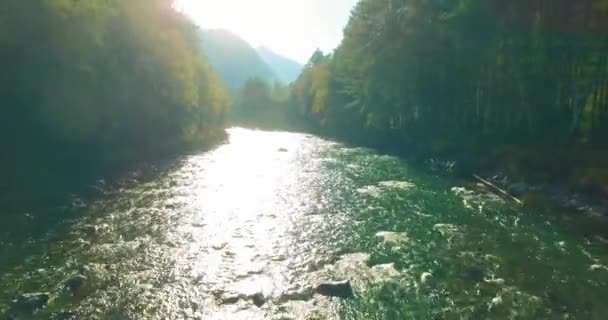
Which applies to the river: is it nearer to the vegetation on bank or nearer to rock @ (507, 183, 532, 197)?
rock @ (507, 183, 532, 197)

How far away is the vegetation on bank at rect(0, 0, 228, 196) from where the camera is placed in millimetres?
39500

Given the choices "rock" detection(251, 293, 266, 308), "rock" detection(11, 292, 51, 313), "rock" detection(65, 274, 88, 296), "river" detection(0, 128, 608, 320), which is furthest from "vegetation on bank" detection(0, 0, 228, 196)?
"rock" detection(251, 293, 266, 308)

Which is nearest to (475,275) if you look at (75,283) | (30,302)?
(75,283)

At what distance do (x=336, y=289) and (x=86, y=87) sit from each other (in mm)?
41889

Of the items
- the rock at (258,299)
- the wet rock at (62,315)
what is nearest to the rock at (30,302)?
the wet rock at (62,315)

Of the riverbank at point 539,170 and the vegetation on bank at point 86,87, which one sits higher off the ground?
the vegetation on bank at point 86,87

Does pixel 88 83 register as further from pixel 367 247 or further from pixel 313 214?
pixel 367 247

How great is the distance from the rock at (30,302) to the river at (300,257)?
0.65 feet

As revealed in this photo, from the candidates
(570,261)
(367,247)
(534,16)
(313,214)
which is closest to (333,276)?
(367,247)

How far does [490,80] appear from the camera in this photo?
2188 inches

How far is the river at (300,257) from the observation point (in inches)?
658

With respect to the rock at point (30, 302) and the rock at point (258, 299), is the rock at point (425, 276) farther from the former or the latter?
the rock at point (30, 302)

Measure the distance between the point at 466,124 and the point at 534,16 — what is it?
64.1 feet

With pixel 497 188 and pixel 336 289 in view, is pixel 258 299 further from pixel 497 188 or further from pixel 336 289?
pixel 497 188
